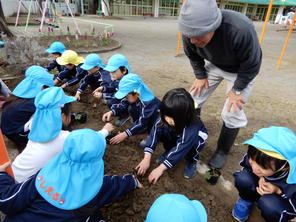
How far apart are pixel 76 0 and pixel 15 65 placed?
817 inches

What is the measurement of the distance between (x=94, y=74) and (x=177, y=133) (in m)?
2.17

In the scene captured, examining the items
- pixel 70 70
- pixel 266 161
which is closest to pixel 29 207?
pixel 266 161

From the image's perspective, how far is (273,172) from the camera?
4.50ft

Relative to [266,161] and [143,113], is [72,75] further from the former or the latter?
[266,161]

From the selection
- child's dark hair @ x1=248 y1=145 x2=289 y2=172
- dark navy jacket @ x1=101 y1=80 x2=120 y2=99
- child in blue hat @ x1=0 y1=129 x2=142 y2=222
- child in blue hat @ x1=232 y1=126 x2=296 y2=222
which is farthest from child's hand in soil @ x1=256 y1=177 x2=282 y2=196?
dark navy jacket @ x1=101 y1=80 x2=120 y2=99

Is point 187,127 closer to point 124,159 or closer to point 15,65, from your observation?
point 124,159

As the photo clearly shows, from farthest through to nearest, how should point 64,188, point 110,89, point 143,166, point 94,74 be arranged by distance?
point 94,74, point 110,89, point 143,166, point 64,188

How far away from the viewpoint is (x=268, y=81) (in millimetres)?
5203

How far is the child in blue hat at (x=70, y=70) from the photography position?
3.77m

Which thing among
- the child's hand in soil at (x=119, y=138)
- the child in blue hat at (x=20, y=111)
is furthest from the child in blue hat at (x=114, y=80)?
the child in blue hat at (x=20, y=111)

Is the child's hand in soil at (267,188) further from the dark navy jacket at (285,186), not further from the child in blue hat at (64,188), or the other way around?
the child in blue hat at (64,188)

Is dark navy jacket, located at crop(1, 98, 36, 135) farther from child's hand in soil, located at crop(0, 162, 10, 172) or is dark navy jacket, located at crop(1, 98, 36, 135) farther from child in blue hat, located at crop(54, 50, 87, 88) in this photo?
child in blue hat, located at crop(54, 50, 87, 88)

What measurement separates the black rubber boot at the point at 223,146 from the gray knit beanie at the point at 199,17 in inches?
43.2

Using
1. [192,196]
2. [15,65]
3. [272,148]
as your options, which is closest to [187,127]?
[192,196]
